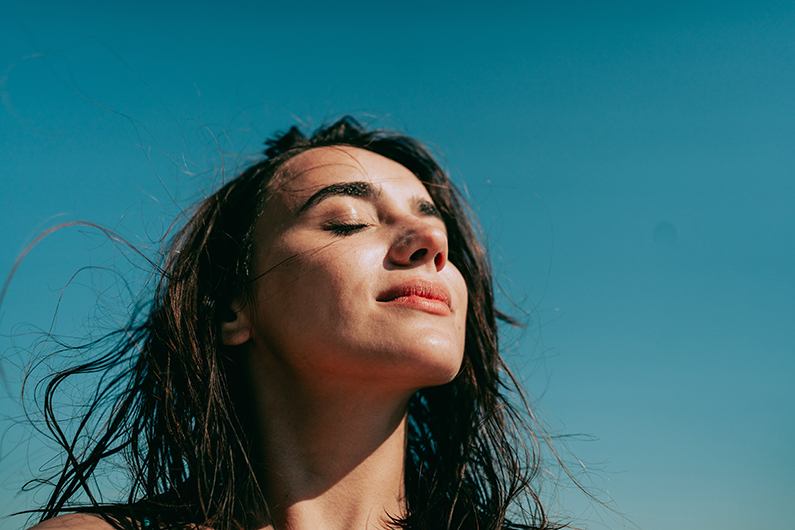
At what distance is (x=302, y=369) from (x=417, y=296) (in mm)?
681

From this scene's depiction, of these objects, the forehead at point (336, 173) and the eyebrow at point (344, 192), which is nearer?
the eyebrow at point (344, 192)

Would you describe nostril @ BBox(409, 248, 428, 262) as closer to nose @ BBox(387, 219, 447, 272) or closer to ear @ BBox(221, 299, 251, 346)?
nose @ BBox(387, 219, 447, 272)

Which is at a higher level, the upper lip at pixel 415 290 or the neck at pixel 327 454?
the upper lip at pixel 415 290

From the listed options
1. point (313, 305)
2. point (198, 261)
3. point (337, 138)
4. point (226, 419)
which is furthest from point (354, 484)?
point (337, 138)

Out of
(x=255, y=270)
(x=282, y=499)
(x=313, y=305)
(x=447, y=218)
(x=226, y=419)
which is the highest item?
(x=447, y=218)

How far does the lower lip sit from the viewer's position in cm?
279

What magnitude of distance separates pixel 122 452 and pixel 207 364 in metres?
0.59

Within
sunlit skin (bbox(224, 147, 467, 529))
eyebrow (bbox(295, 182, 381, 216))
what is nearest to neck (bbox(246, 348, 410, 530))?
sunlit skin (bbox(224, 147, 467, 529))

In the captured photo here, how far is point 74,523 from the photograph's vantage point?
2459 millimetres

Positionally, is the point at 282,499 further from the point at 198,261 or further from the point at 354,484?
the point at 198,261

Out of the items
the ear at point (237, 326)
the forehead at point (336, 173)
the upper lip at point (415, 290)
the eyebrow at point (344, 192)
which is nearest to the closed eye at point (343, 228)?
the eyebrow at point (344, 192)

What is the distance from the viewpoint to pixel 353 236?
2998 mm

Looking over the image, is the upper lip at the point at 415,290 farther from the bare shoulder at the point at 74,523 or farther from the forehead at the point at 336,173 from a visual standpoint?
the bare shoulder at the point at 74,523

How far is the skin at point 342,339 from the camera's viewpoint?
2758mm
